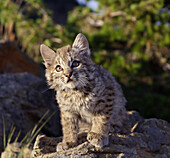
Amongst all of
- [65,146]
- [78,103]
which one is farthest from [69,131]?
[78,103]

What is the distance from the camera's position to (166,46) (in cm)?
1062

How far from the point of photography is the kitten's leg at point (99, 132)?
3.60 meters

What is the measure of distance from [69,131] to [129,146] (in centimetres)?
102

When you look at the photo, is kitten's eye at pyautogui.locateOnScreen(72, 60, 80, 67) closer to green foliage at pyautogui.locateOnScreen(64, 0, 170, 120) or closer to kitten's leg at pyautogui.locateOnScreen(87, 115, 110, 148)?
kitten's leg at pyautogui.locateOnScreen(87, 115, 110, 148)

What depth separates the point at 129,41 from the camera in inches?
420

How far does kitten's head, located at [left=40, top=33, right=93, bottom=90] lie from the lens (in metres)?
3.69

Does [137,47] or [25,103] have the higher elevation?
[137,47]

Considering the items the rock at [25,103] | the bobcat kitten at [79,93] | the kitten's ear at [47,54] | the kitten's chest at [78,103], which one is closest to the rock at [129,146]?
the bobcat kitten at [79,93]

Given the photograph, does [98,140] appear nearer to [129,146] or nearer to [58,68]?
[129,146]

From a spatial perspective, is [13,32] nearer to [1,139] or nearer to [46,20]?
[46,20]

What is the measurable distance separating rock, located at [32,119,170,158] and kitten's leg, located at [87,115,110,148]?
0.09 m

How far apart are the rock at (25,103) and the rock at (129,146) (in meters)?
2.17

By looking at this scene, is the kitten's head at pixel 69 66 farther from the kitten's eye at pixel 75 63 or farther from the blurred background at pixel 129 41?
the blurred background at pixel 129 41

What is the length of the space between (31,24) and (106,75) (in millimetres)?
6548
